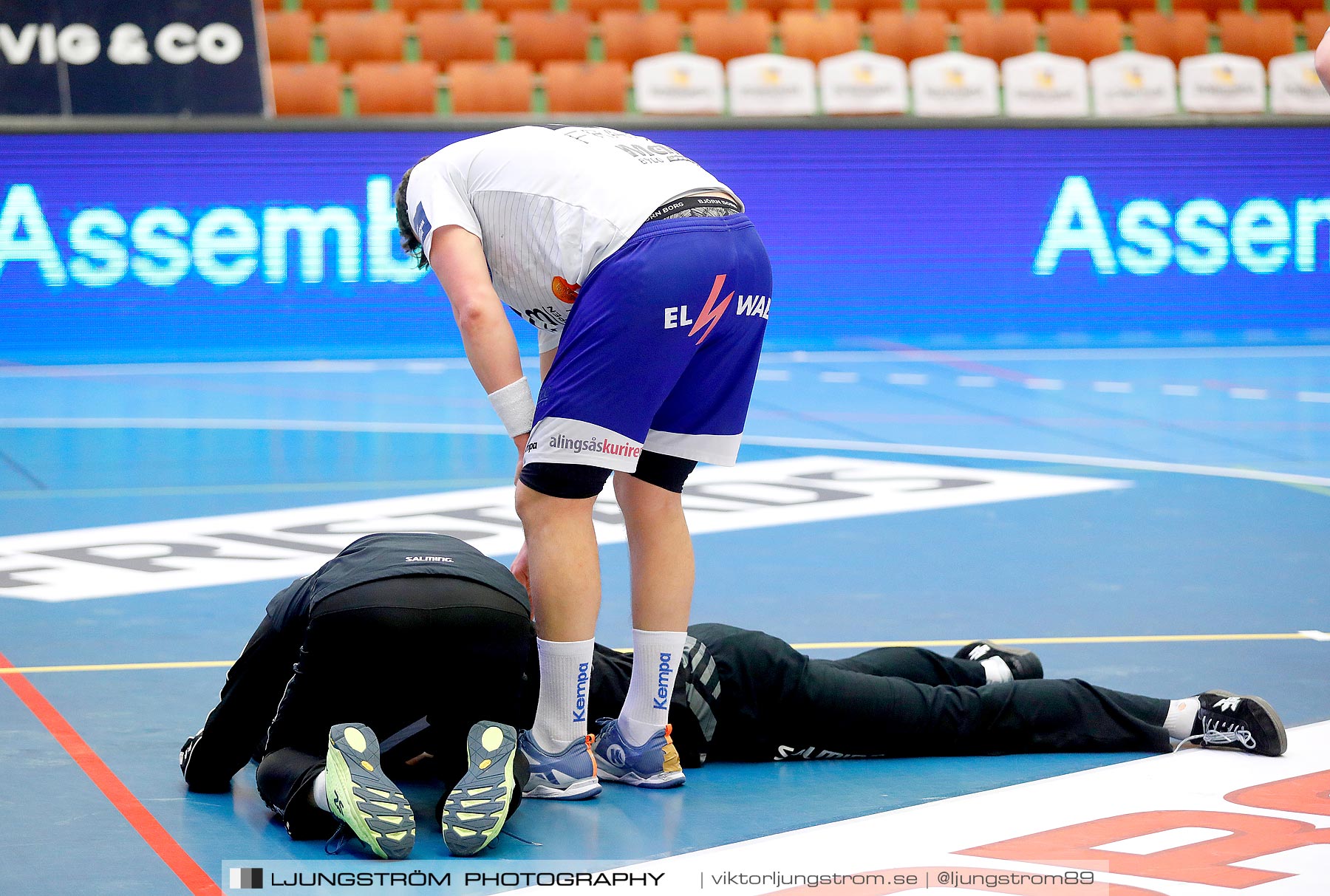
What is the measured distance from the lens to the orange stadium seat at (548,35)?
14.3m

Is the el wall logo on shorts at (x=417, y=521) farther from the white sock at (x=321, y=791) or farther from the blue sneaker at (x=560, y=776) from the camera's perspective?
the white sock at (x=321, y=791)

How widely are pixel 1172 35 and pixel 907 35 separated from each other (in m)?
2.54

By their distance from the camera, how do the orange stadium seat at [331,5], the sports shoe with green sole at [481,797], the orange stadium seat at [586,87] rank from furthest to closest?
the orange stadium seat at [331,5]
the orange stadium seat at [586,87]
the sports shoe with green sole at [481,797]

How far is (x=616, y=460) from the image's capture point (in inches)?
137

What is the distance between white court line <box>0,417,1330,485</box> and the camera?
7914 millimetres

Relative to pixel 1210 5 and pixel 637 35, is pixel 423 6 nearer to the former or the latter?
pixel 637 35

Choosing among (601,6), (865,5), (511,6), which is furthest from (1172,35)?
(511,6)

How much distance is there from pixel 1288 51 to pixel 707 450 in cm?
1330

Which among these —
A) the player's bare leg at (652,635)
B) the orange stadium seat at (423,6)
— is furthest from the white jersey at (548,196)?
the orange stadium seat at (423,6)

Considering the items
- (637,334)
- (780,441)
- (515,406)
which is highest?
(637,334)

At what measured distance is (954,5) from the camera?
1518cm

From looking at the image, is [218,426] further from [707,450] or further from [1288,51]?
[1288,51]

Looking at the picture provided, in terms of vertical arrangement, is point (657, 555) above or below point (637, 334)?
below

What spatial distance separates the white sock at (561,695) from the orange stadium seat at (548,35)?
1140cm
